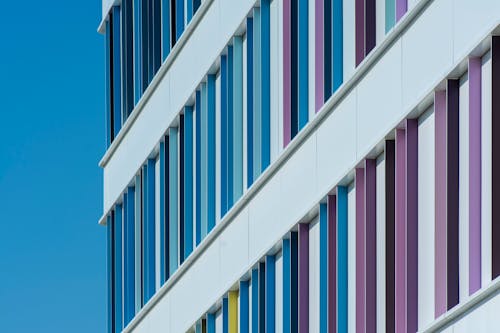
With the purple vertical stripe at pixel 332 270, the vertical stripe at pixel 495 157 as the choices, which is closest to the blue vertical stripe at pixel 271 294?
the purple vertical stripe at pixel 332 270

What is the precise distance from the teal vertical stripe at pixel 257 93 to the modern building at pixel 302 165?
5 cm

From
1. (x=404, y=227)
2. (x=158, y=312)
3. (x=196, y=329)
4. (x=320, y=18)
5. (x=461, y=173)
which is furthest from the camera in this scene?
(x=158, y=312)

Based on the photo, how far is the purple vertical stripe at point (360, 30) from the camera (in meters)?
33.7

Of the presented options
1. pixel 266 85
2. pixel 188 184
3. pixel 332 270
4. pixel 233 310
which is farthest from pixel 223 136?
pixel 332 270

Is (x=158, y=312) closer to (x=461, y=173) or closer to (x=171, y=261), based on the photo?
(x=171, y=261)

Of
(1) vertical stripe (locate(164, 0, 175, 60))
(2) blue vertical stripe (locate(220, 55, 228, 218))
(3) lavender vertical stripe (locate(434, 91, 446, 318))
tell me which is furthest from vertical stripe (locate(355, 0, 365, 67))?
(1) vertical stripe (locate(164, 0, 175, 60))

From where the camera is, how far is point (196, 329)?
142 ft

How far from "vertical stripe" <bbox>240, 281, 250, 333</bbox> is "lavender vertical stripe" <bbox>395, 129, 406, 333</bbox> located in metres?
8.73

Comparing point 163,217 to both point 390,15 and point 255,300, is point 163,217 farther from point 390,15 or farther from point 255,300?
point 390,15

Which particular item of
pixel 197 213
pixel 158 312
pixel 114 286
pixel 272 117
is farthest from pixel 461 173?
pixel 114 286

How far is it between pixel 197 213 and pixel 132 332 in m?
6.23

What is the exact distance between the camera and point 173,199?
149 ft

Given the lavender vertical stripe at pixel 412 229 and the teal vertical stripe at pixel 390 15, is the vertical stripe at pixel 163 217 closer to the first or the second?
the teal vertical stripe at pixel 390 15

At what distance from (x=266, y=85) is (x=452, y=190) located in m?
10.0
